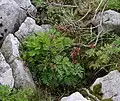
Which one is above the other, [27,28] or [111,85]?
[27,28]

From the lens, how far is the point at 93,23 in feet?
17.2

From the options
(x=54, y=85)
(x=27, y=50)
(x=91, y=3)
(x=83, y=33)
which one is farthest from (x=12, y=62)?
(x=91, y=3)

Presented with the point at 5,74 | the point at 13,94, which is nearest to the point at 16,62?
the point at 5,74

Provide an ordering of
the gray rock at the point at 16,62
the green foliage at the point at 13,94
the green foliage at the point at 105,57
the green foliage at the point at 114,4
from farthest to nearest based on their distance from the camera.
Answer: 1. the green foliage at the point at 114,4
2. the green foliage at the point at 105,57
3. the gray rock at the point at 16,62
4. the green foliage at the point at 13,94

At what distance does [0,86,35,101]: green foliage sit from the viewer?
3938 mm

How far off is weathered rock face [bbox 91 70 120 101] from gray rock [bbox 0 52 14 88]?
1083mm

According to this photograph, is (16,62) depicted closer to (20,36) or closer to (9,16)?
(20,36)

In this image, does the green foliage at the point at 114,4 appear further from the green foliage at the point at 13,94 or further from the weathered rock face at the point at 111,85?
the green foliage at the point at 13,94

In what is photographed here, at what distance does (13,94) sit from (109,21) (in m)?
1.84

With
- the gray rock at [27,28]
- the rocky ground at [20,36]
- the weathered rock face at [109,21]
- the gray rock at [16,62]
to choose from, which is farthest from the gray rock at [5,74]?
the weathered rock face at [109,21]

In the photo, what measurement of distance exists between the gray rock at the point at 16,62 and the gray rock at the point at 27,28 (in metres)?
0.17

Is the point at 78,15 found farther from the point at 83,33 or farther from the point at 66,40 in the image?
the point at 66,40

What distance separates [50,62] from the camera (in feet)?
14.6

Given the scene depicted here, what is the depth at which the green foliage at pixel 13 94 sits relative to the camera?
394 cm
